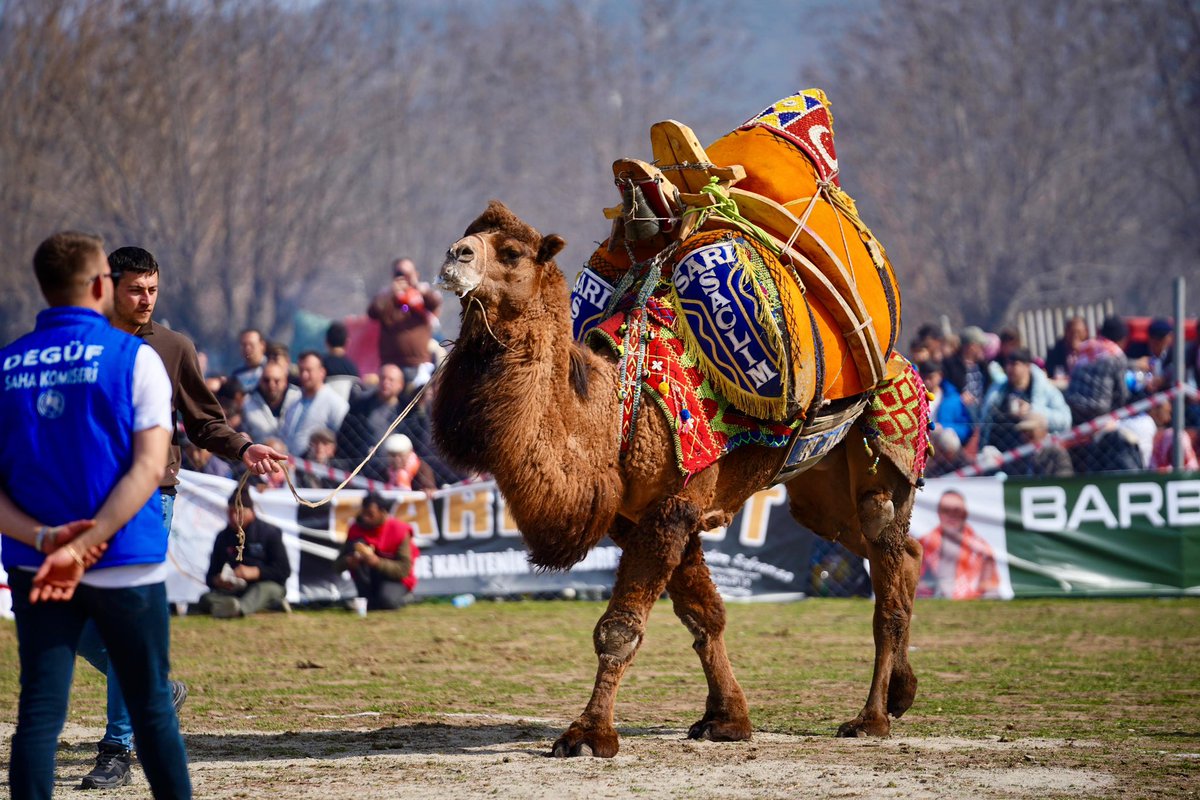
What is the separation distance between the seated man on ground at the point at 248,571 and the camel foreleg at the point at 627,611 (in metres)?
6.29

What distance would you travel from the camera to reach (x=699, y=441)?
659 cm

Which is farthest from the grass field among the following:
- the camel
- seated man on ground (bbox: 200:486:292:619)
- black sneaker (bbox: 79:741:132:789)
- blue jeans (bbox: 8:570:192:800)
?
blue jeans (bbox: 8:570:192:800)

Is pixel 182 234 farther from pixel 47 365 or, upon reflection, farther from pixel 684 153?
pixel 47 365

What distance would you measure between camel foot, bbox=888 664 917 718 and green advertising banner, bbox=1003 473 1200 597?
5938mm

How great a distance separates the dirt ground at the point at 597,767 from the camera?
562cm

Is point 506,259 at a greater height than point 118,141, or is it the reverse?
point 118,141

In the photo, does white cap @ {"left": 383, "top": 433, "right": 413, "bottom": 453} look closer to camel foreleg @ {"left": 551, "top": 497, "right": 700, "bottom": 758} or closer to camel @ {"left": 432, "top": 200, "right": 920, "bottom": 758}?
camel @ {"left": 432, "top": 200, "right": 920, "bottom": 758}

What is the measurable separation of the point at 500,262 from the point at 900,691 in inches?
122

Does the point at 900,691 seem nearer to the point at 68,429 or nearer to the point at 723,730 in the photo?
the point at 723,730

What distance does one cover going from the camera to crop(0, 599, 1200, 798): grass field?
617 centimetres

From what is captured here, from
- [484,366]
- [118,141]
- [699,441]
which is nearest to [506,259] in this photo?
[484,366]

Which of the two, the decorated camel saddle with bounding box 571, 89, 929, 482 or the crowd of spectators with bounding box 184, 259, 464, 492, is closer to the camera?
the decorated camel saddle with bounding box 571, 89, 929, 482

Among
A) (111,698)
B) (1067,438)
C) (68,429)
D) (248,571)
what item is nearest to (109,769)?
(111,698)

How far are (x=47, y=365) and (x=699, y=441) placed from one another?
304 cm
